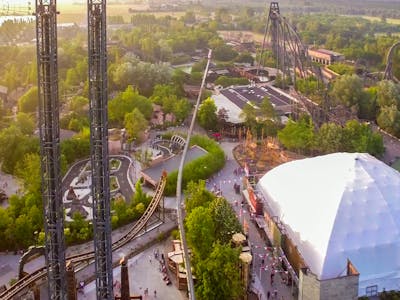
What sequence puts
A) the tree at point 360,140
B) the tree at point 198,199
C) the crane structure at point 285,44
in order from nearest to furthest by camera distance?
the tree at point 198,199, the tree at point 360,140, the crane structure at point 285,44

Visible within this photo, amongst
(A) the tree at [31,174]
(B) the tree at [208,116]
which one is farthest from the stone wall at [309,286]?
(B) the tree at [208,116]

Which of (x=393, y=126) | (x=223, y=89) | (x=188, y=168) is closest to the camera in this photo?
(x=188, y=168)

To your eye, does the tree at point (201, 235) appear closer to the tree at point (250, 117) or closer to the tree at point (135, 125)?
the tree at point (135, 125)

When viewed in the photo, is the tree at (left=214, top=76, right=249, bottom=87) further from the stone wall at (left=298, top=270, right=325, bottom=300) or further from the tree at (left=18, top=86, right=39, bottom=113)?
the stone wall at (left=298, top=270, right=325, bottom=300)

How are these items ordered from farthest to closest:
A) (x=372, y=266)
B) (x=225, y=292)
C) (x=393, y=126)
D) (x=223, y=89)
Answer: (x=223, y=89)
(x=393, y=126)
(x=372, y=266)
(x=225, y=292)

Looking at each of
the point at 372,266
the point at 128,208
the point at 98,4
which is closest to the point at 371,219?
the point at 372,266

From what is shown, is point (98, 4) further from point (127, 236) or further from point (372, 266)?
point (372, 266)

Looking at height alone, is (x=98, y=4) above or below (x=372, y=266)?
above
